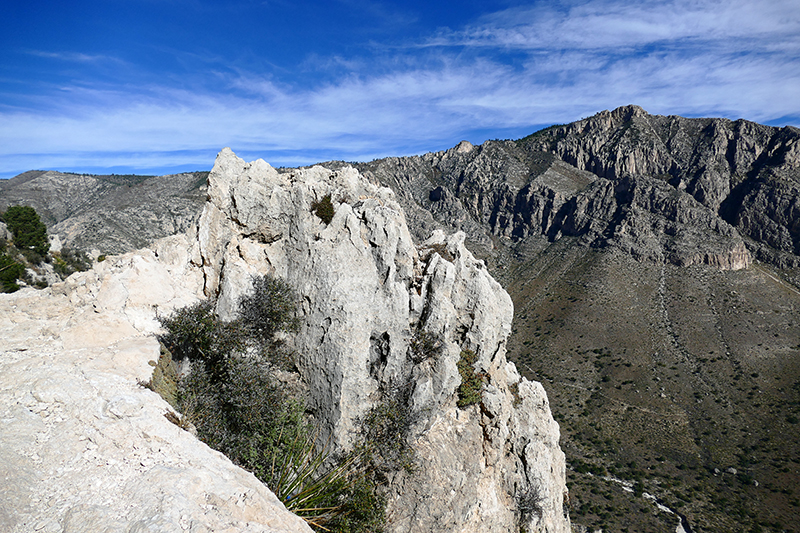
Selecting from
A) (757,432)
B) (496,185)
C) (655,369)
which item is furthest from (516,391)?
(496,185)

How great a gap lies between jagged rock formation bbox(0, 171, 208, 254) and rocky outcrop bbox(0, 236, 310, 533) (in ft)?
213

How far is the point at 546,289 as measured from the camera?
341ft

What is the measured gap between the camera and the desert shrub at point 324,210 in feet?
68.3

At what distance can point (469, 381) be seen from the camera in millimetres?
20141

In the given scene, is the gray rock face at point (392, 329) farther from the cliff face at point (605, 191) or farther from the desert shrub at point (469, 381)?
the cliff face at point (605, 191)

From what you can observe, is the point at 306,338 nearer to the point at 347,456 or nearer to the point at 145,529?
the point at 347,456

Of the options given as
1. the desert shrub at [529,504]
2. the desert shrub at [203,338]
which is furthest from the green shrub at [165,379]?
the desert shrub at [529,504]

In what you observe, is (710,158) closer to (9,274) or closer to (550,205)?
(550,205)

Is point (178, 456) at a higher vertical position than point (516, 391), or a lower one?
higher

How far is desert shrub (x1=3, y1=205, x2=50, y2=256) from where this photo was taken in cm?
4709

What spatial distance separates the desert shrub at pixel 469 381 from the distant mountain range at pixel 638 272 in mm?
32886

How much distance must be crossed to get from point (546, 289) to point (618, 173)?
81868 mm

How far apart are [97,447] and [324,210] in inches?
559

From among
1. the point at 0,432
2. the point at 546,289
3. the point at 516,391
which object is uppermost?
the point at 0,432
